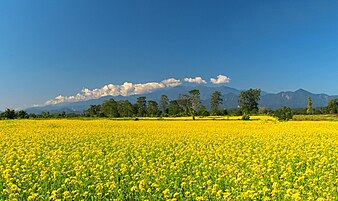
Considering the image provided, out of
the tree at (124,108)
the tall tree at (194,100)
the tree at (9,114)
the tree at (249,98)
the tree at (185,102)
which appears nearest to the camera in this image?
the tree at (9,114)

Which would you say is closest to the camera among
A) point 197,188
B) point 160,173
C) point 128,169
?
point 197,188

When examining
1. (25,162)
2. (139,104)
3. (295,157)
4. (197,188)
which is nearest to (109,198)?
(197,188)

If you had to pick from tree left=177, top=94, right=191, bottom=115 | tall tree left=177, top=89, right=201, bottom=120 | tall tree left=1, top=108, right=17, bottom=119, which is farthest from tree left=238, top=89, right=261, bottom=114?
tall tree left=1, top=108, right=17, bottom=119

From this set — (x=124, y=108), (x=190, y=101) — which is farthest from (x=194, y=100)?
(x=124, y=108)

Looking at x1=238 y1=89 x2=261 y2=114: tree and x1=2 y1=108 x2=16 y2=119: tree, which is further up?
x1=238 y1=89 x2=261 y2=114: tree

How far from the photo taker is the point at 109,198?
23.2 feet

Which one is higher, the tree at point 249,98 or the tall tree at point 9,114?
the tree at point 249,98

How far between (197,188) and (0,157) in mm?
7843

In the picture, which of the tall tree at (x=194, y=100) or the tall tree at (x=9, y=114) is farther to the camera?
the tall tree at (x=194, y=100)

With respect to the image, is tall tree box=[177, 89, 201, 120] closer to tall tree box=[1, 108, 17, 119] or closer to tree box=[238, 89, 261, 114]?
tree box=[238, 89, 261, 114]

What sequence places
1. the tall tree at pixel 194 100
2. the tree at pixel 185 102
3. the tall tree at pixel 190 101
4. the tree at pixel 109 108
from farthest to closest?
the tree at pixel 109 108, the tree at pixel 185 102, the tall tree at pixel 190 101, the tall tree at pixel 194 100

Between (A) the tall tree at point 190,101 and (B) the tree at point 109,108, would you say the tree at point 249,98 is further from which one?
(B) the tree at point 109,108

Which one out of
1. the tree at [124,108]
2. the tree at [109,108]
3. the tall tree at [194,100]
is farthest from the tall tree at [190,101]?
the tree at [109,108]

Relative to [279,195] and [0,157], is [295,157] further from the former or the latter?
[0,157]
